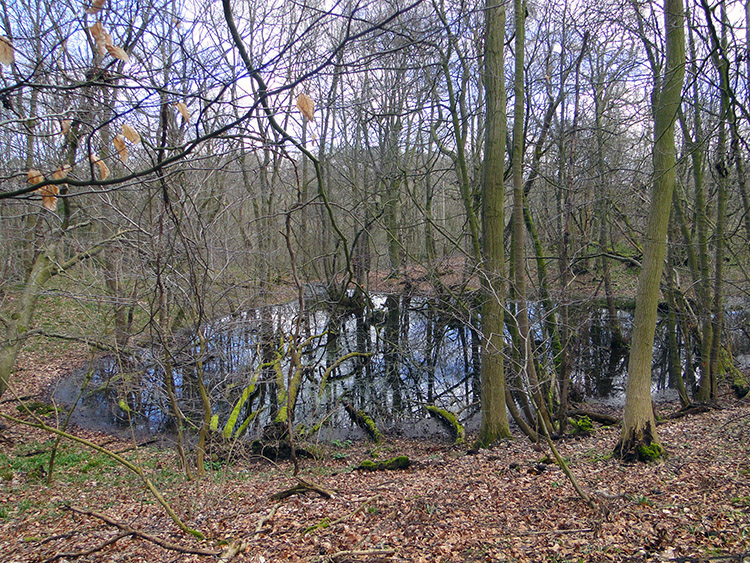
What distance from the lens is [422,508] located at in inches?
177

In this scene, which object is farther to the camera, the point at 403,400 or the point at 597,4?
the point at 403,400

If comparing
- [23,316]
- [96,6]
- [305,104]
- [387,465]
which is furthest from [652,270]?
[23,316]

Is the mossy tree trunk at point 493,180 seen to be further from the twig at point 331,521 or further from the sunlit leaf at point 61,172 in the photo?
the sunlit leaf at point 61,172

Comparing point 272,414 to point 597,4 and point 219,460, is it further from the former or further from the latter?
point 597,4

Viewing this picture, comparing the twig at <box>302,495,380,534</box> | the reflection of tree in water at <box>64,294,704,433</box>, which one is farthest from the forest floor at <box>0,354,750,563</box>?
the reflection of tree in water at <box>64,294,704,433</box>

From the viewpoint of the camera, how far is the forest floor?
356 centimetres

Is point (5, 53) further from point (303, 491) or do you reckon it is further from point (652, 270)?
point (652, 270)

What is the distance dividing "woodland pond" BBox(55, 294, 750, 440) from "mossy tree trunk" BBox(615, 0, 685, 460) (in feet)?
4.82

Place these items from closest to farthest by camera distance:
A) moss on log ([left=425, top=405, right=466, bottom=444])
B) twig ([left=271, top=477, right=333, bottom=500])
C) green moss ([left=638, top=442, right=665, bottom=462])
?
twig ([left=271, top=477, right=333, bottom=500]), green moss ([left=638, top=442, right=665, bottom=462]), moss on log ([left=425, top=405, right=466, bottom=444])

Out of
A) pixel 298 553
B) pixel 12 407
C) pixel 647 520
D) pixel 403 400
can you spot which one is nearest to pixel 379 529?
pixel 298 553

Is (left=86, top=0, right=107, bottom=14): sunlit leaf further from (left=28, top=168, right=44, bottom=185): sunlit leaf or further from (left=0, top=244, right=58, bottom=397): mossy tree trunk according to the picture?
(left=0, top=244, right=58, bottom=397): mossy tree trunk

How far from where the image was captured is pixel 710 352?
8.72m

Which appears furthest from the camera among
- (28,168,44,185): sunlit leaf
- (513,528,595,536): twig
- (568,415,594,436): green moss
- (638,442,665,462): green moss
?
(568,415,594,436): green moss

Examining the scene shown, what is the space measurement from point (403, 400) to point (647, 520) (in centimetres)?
759
